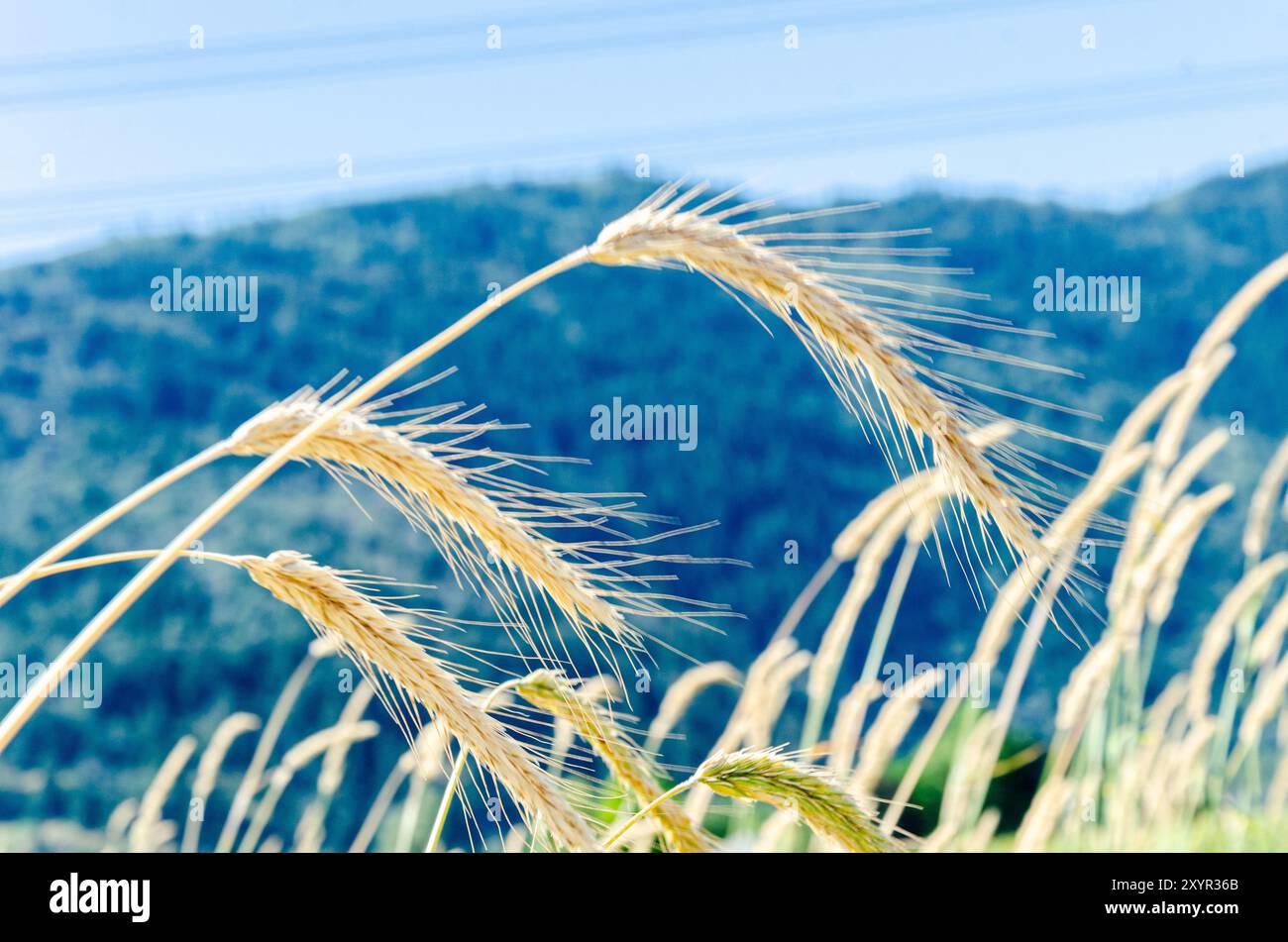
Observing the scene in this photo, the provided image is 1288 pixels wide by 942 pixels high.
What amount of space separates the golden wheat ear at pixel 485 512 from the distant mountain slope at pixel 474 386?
9.79 m

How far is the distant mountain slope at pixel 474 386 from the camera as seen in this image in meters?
11.2

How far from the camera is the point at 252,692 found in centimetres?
1130

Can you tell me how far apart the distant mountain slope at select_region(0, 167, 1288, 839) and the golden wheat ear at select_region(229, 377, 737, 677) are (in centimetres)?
979

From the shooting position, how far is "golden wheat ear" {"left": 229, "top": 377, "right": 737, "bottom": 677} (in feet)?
3.14

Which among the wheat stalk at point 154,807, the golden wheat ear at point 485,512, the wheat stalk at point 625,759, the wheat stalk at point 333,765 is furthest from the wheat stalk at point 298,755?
the golden wheat ear at point 485,512

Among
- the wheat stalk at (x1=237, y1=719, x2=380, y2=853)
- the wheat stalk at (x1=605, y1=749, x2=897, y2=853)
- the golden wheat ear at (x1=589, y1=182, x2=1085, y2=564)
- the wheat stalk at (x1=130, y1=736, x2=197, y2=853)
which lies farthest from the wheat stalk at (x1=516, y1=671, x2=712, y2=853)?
the wheat stalk at (x1=130, y1=736, x2=197, y2=853)

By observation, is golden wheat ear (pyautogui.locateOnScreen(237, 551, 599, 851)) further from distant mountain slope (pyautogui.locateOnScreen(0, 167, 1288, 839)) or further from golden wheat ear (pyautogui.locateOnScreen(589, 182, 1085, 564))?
distant mountain slope (pyautogui.locateOnScreen(0, 167, 1288, 839))

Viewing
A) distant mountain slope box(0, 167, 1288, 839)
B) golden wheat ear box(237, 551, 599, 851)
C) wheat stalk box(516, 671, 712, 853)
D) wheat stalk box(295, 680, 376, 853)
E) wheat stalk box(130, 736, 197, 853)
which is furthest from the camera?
distant mountain slope box(0, 167, 1288, 839)

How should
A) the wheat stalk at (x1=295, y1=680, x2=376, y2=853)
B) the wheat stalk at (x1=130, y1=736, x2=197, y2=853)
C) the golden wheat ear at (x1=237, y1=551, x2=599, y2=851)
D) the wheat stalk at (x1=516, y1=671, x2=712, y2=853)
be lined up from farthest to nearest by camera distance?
the wheat stalk at (x1=295, y1=680, x2=376, y2=853), the wheat stalk at (x1=130, y1=736, x2=197, y2=853), the wheat stalk at (x1=516, y1=671, x2=712, y2=853), the golden wheat ear at (x1=237, y1=551, x2=599, y2=851)

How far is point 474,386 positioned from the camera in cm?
1412

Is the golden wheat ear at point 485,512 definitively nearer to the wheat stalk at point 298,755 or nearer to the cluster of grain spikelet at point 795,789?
the cluster of grain spikelet at point 795,789
